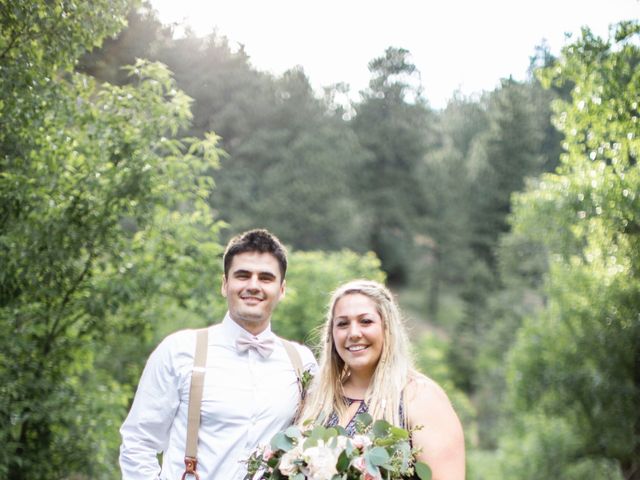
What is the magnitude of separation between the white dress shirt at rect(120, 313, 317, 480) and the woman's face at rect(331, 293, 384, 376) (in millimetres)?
377

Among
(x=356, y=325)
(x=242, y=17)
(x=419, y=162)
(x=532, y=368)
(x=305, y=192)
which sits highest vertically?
(x=419, y=162)

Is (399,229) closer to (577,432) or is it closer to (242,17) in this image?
(577,432)

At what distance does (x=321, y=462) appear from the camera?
2.48 meters

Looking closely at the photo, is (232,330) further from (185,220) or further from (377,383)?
(185,220)

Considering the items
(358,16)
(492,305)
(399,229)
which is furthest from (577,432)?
(399,229)

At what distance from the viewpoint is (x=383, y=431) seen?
264 cm

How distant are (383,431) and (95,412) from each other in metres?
4.05

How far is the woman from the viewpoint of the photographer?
9.28 ft

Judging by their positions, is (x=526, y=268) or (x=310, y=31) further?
(x=526, y=268)

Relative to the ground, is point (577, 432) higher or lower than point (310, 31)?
lower

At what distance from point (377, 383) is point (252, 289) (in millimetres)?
705

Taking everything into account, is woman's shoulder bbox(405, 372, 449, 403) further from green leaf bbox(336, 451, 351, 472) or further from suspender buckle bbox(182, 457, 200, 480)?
suspender buckle bbox(182, 457, 200, 480)

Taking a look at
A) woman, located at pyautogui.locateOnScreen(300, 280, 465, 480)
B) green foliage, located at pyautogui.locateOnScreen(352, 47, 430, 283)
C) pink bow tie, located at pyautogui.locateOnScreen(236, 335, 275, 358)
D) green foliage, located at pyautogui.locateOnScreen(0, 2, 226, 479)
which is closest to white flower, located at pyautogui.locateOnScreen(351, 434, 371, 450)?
woman, located at pyautogui.locateOnScreen(300, 280, 465, 480)

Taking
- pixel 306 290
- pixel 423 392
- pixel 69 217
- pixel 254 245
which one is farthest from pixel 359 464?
pixel 306 290
